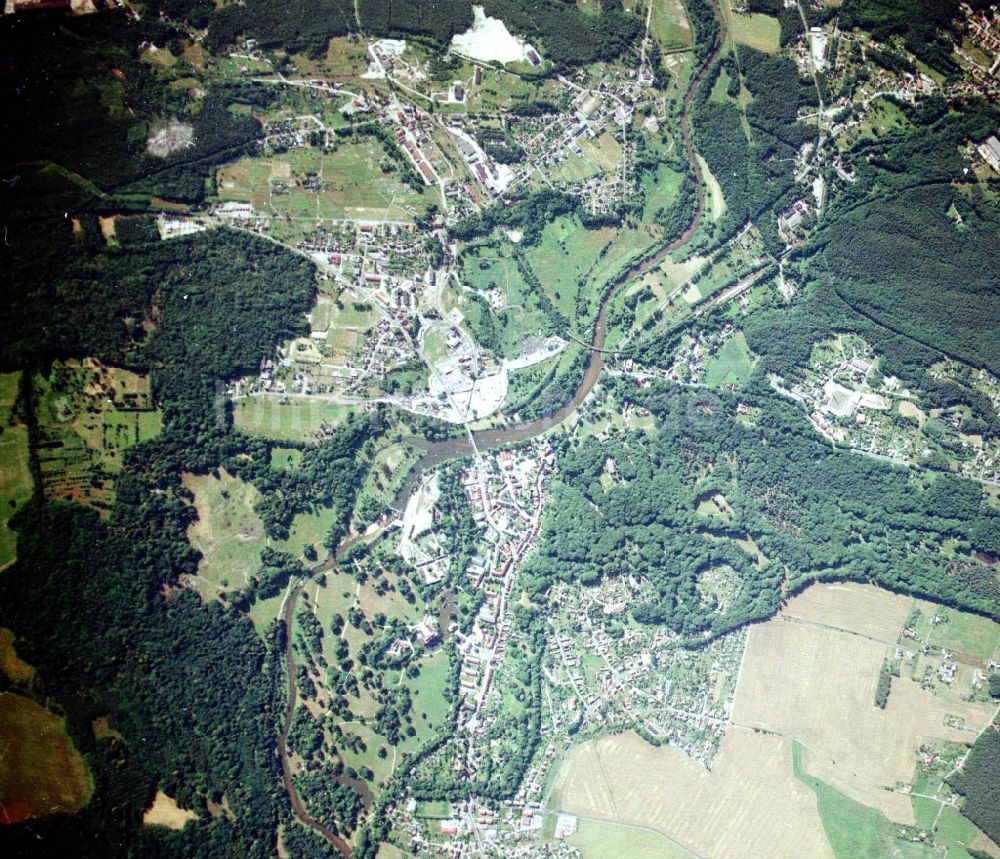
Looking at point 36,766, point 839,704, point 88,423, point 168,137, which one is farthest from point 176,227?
point 839,704

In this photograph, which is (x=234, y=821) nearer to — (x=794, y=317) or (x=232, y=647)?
(x=232, y=647)

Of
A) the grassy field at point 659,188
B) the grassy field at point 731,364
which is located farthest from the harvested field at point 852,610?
the grassy field at point 659,188

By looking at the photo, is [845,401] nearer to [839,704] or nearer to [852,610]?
[852,610]

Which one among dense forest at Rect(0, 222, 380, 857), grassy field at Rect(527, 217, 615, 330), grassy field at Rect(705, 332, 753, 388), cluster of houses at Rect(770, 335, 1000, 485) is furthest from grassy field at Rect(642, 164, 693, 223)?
dense forest at Rect(0, 222, 380, 857)

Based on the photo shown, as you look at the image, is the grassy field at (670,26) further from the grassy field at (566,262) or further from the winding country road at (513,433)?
the grassy field at (566,262)

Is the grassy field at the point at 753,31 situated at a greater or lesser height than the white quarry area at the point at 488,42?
greater

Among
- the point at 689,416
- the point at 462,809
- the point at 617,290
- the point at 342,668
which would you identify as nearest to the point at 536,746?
the point at 462,809

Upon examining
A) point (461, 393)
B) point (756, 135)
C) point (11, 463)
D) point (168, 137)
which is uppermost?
point (756, 135)
